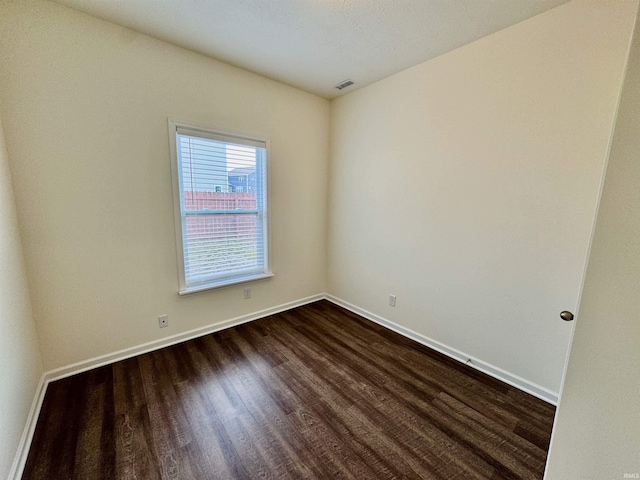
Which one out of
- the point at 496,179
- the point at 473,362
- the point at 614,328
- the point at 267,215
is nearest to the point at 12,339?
the point at 267,215

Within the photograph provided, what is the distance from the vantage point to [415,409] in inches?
70.1

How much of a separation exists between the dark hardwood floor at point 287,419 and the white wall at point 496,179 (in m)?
0.53

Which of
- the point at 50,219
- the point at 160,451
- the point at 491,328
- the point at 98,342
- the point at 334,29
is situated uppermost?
the point at 334,29

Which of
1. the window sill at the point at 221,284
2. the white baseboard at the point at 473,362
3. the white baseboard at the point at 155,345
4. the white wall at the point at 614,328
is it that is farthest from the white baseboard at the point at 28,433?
the white baseboard at the point at 473,362

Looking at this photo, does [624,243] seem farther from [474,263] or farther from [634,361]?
[474,263]

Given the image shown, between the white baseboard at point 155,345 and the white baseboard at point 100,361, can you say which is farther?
the white baseboard at point 155,345

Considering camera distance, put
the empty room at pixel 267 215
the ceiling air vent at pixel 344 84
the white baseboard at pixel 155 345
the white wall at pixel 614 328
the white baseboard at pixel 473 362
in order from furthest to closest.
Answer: the ceiling air vent at pixel 344 84
the white baseboard at pixel 155 345
the white baseboard at pixel 473 362
the empty room at pixel 267 215
the white wall at pixel 614 328

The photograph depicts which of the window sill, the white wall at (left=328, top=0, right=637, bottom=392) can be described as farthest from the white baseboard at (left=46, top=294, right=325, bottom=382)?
the white wall at (left=328, top=0, right=637, bottom=392)

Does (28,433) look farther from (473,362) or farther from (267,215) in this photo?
(473,362)

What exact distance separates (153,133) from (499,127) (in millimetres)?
2832

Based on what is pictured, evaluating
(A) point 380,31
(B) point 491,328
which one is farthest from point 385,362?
(A) point 380,31

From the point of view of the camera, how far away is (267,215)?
3.00 m

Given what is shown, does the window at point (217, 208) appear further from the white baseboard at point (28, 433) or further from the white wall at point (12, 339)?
the white baseboard at point (28, 433)

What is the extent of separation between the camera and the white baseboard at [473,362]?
6.27ft
